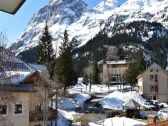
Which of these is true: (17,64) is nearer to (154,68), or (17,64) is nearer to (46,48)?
(46,48)

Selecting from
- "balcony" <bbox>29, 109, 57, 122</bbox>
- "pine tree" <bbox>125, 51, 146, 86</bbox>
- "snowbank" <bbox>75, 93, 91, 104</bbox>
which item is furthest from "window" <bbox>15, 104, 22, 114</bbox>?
"pine tree" <bbox>125, 51, 146, 86</bbox>

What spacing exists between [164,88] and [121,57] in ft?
306

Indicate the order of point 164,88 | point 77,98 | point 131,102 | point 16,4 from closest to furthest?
point 16,4, point 131,102, point 77,98, point 164,88

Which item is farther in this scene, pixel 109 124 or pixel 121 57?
pixel 121 57

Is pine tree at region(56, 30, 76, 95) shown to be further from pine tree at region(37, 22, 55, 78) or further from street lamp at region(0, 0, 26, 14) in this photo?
street lamp at region(0, 0, 26, 14)

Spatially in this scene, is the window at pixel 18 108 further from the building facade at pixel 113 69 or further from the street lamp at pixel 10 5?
the building facade at pixel 113 69

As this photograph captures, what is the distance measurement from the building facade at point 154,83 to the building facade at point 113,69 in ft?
154

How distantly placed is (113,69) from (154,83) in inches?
2272

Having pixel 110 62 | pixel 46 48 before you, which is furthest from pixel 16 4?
pixel 110 62

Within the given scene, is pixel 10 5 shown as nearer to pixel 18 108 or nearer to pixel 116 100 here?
pixel 18 108

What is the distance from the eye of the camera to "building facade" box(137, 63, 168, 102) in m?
84.6

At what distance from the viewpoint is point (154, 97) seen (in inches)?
3351

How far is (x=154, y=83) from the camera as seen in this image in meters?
85.2

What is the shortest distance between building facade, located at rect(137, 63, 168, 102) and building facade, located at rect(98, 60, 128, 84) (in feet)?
154
